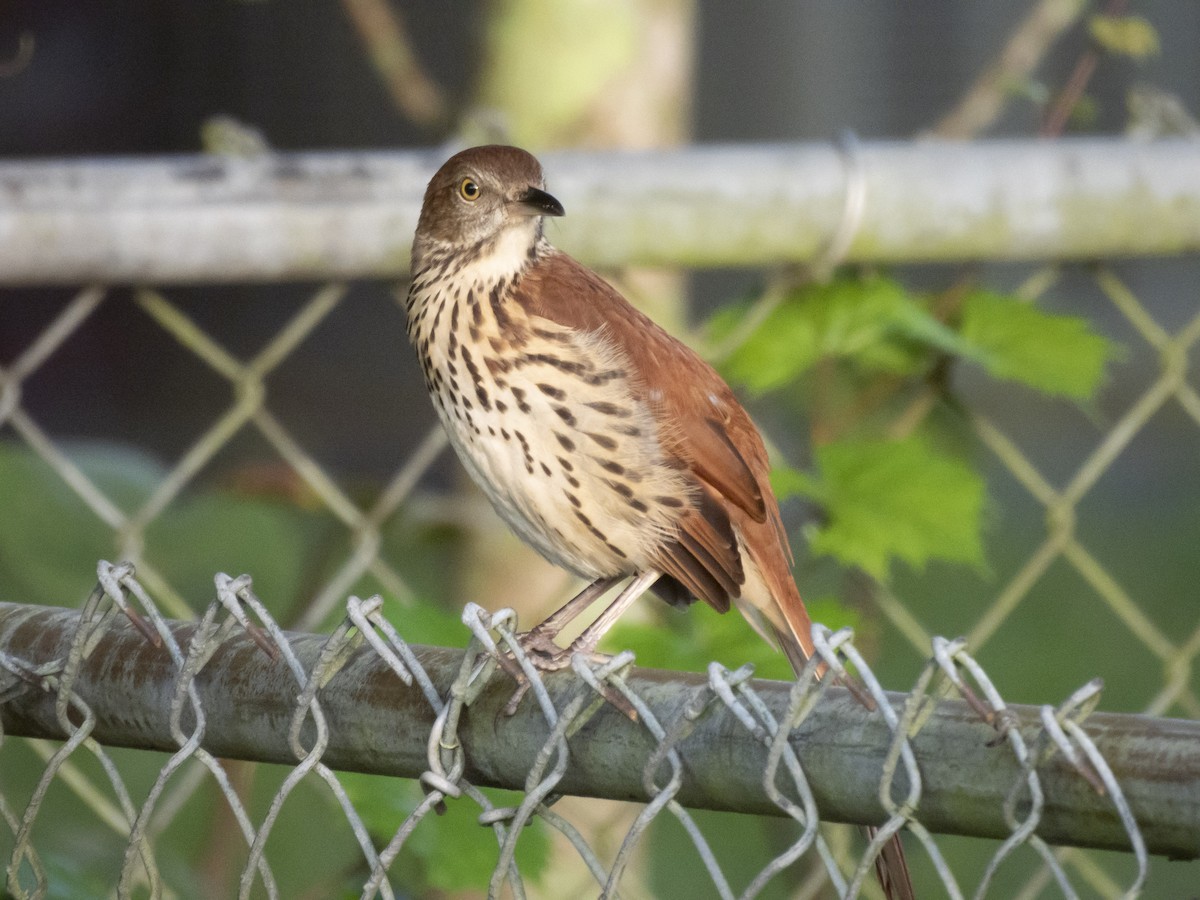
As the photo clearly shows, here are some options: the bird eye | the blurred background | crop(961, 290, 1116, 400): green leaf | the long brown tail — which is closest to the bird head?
the bird eye

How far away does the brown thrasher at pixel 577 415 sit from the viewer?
2.21 metres

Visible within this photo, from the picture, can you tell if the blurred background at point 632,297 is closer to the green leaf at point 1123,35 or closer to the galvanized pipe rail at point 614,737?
the green leaf at point 1123,35

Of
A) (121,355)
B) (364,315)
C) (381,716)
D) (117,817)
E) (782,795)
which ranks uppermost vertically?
(364,315)

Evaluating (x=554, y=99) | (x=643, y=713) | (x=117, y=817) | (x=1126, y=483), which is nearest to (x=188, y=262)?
(x=554, y=99)

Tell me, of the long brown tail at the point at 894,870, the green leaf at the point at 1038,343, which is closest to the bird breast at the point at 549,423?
the green leaf at the point at 1038,343

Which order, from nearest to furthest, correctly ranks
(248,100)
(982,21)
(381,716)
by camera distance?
(381,716) < (982,21) < (248,100)

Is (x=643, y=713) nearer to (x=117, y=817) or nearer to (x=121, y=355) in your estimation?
(x=117, y=817)

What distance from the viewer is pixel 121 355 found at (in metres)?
8.49

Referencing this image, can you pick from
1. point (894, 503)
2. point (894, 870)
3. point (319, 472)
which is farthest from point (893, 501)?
point (894, 870)

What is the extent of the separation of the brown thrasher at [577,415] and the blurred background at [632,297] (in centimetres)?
20

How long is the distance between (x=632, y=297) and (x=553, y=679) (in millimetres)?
1346

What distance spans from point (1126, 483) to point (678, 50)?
7.34 metres

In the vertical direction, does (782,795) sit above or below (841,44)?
below

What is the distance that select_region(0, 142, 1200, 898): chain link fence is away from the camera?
1.09 m
